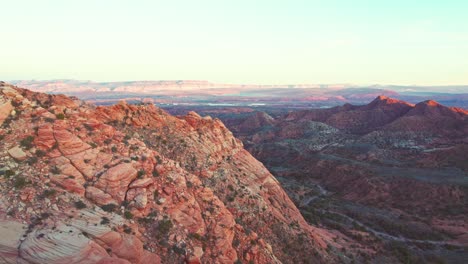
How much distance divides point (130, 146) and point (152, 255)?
21.7ft

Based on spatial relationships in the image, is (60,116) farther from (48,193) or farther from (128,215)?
(128,215)

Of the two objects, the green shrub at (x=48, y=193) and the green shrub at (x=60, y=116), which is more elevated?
the green shrub at (x=60, y=116)

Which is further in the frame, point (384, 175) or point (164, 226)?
point (384, 175)

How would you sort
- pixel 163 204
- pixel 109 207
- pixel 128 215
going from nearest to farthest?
pixel 109 207 → pixel 128 215 → pixel 163 204

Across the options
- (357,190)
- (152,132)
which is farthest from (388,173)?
(152,132)

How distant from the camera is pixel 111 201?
1619 cm

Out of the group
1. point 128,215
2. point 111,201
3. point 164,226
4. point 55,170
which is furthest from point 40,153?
point 164,226

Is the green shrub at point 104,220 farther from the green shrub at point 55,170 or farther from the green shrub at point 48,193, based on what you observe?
the green shrub at point 55,170

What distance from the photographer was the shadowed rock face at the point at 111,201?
1339cm

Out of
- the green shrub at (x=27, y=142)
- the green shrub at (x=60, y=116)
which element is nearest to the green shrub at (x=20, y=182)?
the green shrub at (x=27, y=142)

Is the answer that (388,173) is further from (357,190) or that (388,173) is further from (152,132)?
(152,132)

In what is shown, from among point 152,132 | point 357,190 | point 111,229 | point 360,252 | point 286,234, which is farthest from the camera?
point 357,190

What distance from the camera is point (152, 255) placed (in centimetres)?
1519

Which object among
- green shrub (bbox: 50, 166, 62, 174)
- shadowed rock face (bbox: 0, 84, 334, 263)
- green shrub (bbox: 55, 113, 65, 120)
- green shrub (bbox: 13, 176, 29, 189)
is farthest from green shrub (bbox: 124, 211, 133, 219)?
green shrub (bbox: 55, 113, 65, 120)
